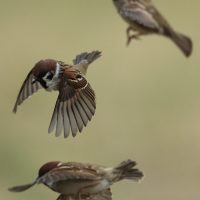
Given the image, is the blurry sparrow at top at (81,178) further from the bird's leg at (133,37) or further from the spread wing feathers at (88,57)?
the spread wing feathers at (88,57)

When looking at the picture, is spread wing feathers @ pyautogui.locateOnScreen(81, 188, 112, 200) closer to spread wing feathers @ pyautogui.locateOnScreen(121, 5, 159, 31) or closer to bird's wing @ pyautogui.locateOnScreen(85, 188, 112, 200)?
bird's wing @ pyautogui.locateOnScreen(85, 188, 112, 200)

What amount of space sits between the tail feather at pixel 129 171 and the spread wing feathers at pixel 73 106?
0.64 feet

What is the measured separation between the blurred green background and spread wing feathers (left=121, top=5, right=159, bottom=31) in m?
5.59

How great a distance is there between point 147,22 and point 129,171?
0.98m

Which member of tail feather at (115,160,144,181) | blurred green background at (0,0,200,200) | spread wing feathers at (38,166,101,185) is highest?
blurred green background at (0,0,200,200)

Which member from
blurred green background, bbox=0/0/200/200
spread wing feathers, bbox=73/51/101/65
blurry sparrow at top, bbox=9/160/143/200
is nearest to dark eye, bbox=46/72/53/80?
blurry sparrow at top, bbox=9/160/143/200

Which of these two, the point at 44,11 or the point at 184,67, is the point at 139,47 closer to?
the point at 184,67

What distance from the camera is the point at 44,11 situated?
523 inches

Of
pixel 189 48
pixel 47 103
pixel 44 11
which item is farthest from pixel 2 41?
pixel 189 48

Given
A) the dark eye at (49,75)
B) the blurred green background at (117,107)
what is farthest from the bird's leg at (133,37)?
the blurred green background at (117,107)

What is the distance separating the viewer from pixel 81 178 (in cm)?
295

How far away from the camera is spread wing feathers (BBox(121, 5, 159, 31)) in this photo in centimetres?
235

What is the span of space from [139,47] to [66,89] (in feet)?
23.8

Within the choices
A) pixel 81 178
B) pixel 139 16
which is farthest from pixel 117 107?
pixel 139 16
